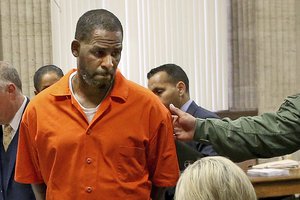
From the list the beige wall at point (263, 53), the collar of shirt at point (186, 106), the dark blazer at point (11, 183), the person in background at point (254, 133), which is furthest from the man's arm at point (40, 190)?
the beige wall at point (263, 53)

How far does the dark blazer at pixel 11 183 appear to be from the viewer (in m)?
2.64

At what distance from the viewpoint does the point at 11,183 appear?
2664 mm

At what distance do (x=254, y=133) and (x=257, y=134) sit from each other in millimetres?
14

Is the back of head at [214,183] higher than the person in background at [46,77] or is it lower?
lower

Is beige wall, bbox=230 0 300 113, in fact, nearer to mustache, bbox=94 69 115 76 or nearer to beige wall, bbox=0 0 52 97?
beige wall, bbox=0 0 52 97

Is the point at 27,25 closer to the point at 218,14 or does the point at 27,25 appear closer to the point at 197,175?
the point at 218,14

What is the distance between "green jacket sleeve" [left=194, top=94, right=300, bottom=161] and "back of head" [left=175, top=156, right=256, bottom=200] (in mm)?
855

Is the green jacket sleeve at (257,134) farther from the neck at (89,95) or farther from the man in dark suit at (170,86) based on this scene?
the man in dark suit at (170,86)

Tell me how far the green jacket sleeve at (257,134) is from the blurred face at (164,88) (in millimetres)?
1319

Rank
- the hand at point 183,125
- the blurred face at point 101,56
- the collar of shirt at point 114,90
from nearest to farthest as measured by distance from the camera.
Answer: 1. the blurred face at point 101,56
2. the collar of shirt at point 114,90
3. the hand at point 183,125

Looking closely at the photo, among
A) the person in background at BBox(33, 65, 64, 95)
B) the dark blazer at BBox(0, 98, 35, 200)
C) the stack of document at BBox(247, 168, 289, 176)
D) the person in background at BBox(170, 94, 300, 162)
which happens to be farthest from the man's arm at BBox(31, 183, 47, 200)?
the stack of document at BBox(247, 168, 289, 176)

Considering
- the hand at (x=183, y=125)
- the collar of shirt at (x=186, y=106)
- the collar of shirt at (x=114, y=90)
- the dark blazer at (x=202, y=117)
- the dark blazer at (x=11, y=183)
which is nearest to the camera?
the collar of shirt at (x=114, y=90)

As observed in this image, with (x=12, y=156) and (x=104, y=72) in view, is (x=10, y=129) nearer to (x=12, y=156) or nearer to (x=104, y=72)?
(x=12, y=156)

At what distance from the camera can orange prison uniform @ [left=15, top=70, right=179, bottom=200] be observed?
2.14 m
